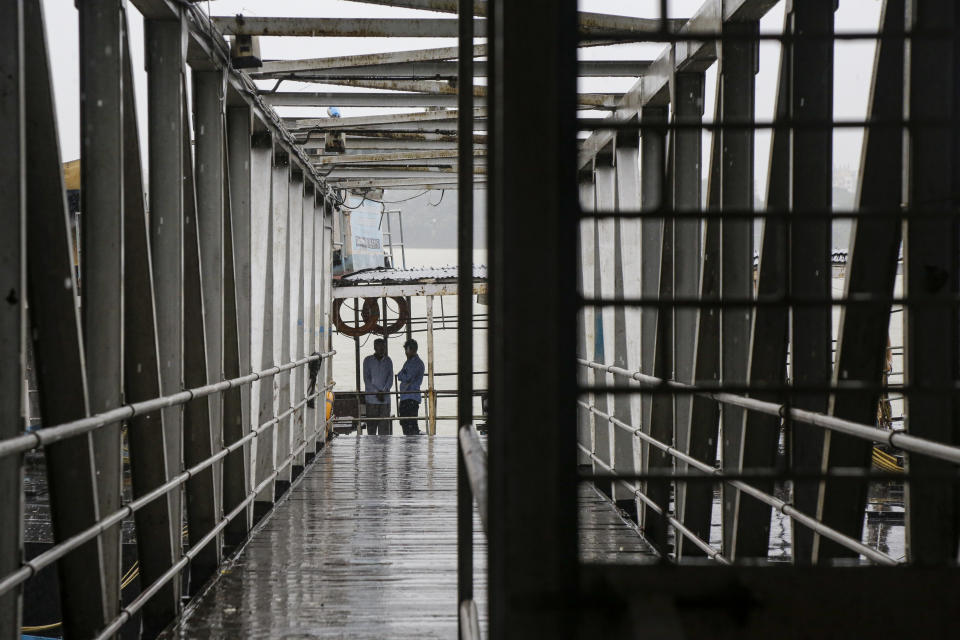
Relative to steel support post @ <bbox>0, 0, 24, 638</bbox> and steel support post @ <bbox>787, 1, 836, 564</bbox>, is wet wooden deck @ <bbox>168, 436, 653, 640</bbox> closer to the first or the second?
steel support post @ <bbox>0, 0, 24, 638</bbox>

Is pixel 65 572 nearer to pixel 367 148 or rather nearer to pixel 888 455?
pixel 367 148

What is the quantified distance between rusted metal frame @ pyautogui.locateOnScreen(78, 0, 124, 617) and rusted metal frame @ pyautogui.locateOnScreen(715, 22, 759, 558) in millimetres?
2714

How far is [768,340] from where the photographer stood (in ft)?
13.0

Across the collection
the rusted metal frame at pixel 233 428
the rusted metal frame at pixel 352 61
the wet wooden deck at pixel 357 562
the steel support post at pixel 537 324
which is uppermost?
the rusted metal frame at pixel 352 61

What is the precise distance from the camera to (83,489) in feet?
11.1

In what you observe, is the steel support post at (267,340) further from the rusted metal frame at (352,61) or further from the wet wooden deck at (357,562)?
the rusted metal frame at (352,61)

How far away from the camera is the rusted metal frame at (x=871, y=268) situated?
112 inches

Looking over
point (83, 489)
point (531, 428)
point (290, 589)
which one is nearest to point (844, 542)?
point (531, 428)

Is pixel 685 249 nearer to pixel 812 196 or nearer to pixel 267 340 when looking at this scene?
pixel 812 196

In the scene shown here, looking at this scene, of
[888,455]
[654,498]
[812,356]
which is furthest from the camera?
[888,455]

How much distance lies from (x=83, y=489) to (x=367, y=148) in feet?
21.5

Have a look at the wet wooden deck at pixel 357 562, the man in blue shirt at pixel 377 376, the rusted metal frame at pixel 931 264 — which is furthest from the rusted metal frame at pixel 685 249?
the man in blue shirt at pixel 377 376

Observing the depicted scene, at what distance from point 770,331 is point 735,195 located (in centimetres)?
83

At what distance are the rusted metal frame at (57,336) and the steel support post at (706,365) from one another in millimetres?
2629
